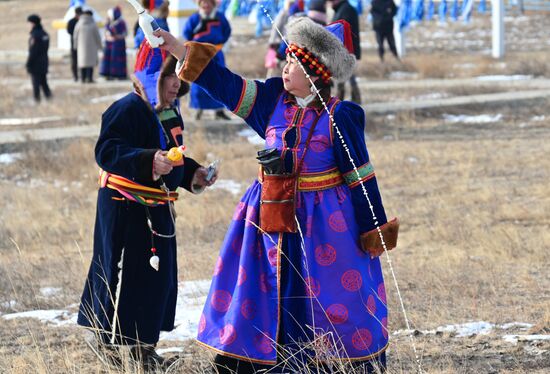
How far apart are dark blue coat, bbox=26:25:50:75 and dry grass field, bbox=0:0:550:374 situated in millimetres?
604

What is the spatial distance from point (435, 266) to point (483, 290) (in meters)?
0.74

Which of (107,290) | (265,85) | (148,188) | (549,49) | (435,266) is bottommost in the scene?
(549,49)

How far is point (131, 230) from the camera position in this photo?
5391 millimetres

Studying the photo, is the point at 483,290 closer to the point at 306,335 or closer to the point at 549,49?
the point at 306,335

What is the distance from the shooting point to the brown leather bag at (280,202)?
4.73 meters

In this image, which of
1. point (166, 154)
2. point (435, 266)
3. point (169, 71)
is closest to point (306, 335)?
point (166, 154)

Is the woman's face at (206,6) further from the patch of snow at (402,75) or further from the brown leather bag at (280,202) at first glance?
the brown leather bag at (280,202)

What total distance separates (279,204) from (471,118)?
36.8ft

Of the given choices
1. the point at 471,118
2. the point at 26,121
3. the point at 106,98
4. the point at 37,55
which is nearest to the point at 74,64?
the point at 37,55

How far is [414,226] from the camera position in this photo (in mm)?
9453

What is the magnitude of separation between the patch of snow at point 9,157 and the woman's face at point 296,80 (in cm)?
842

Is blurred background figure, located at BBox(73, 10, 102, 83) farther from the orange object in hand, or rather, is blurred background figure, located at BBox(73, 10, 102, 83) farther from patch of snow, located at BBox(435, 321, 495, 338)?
the orange object in hand

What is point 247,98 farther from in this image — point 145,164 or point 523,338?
point 523,338

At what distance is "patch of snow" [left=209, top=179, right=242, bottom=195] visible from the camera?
11.3 m
